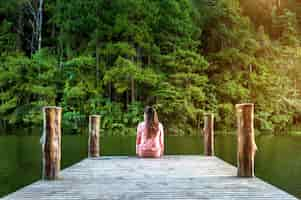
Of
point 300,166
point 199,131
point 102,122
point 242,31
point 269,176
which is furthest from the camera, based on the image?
point 242,31

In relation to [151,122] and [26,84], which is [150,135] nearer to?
[151,122]

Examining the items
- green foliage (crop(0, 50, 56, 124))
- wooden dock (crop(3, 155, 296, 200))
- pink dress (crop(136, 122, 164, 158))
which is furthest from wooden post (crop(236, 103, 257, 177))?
green foliage (crop(0, 50, 56, 124))

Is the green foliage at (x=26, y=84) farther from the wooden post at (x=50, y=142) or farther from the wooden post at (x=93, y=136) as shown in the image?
the wooden post at (x=50, y=142)

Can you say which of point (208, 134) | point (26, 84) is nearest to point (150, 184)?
point (208, 134)

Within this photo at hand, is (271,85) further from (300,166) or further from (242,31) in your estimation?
(300,166)

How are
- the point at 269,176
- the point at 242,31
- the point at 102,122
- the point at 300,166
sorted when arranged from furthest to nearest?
1. the point at 242,31
2. the point at 102,122
3. the point at 300,166
4. the point at 269,176

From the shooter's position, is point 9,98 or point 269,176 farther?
point 9,98

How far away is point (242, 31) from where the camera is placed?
26.9m

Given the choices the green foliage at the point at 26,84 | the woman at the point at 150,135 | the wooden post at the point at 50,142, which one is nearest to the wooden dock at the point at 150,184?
the wooden post at the point at 50,142

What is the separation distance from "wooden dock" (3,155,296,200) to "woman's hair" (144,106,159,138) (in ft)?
3.14

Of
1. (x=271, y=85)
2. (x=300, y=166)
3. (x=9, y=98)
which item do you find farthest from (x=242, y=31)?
(x=300, y=166)

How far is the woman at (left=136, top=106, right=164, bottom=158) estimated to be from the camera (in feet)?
26.3

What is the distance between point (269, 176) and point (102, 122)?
1575 cm

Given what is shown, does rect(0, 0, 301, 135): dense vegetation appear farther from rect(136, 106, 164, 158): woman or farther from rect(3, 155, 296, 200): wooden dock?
rect(3, 155, 296, 200): wooden dock
